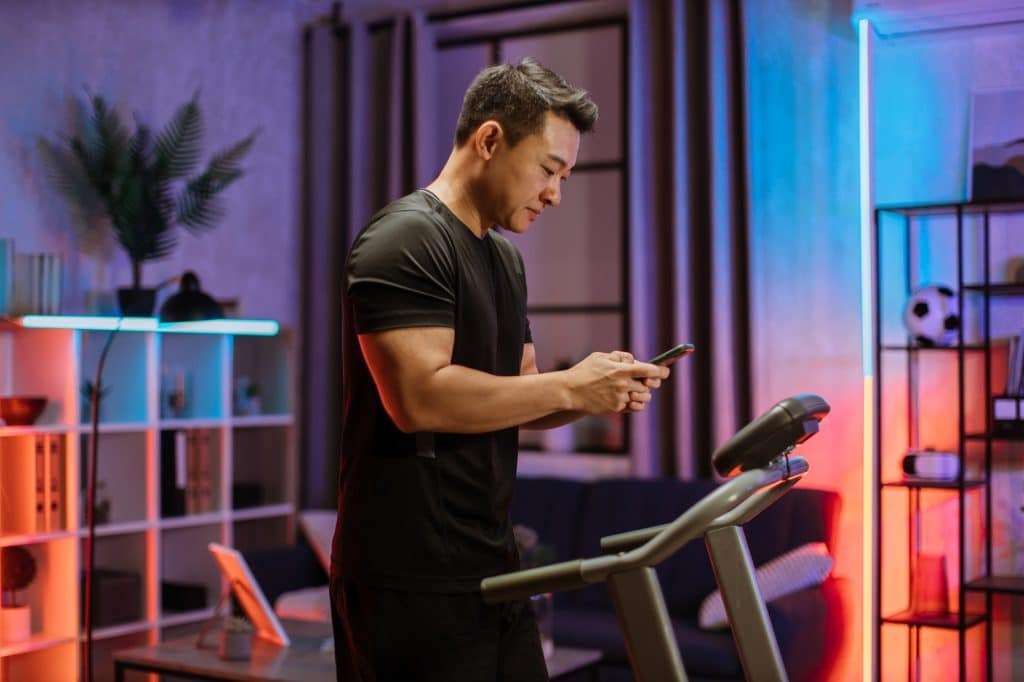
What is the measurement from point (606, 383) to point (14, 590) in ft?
10.0

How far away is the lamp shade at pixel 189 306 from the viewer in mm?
4188

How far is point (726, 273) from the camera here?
4516 millimetres

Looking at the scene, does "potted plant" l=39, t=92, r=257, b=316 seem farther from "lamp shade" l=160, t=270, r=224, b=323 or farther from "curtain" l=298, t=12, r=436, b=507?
"curtain" l=298, t=12, r=436, b=507

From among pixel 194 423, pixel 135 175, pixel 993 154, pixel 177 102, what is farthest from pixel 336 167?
pixel 993 154

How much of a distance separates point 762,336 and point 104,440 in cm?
241

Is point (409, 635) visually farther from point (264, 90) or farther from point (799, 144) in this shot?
point (264, 90)

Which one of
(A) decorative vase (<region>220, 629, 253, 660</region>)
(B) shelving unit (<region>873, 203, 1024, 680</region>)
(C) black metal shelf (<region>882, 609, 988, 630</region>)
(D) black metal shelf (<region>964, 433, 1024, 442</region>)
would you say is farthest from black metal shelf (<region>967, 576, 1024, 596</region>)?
(A) decorative vase (<region>220, 629, 253, 660</region>)

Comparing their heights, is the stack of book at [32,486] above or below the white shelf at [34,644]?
above

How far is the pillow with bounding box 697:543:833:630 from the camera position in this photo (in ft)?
12.6

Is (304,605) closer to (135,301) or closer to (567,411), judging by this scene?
(135,301)

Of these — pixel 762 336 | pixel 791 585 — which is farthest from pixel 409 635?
pixel 762 336

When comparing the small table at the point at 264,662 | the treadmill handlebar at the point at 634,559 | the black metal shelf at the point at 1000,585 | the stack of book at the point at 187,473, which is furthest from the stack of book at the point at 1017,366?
the stack of book at the point at 187,473

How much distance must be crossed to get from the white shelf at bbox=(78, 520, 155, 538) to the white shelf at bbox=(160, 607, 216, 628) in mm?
333

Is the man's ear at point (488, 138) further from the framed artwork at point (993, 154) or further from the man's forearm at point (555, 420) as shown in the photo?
the framed artwork at point (993, 154)
